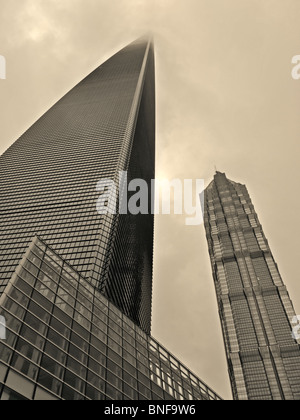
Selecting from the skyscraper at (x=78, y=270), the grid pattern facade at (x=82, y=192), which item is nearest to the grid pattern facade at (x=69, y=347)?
the skyscraper at (x=78, y=270)

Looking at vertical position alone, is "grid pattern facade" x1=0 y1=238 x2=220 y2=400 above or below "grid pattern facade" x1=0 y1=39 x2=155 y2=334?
below

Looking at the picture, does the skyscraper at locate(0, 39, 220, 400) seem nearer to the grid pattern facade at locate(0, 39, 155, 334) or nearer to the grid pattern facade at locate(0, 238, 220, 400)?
the grid pattern facade at locate(0, 238, 220, 400)

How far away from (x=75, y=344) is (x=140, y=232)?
13819 cm

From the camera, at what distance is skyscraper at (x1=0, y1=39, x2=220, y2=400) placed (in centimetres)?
2755

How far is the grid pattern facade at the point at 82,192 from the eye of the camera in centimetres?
10025

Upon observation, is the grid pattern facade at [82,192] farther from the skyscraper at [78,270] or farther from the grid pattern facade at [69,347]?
the grid pattern facade at [69,347]

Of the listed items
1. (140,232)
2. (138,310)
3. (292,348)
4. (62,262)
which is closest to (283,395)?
(292,348)

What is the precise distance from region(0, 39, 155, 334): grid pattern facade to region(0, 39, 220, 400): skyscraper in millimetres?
418

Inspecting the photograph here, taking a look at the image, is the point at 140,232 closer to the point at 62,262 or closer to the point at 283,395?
the point at 283,395

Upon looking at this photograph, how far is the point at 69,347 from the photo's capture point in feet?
100

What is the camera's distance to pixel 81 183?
125062 mm

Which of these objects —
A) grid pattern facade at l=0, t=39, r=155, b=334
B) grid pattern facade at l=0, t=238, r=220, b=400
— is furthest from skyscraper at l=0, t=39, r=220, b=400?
grid pattern facade at l=0, t=39, r=155, b=334

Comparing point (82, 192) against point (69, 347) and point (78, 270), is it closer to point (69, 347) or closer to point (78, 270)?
point (78, 270)

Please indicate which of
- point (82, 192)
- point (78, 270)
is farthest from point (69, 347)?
point (82, 192)
